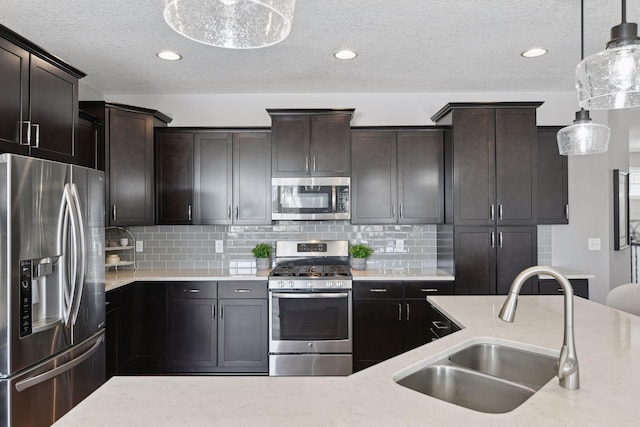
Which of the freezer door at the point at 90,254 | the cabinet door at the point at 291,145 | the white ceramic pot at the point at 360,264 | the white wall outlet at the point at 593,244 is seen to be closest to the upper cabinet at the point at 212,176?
the cabinet door at the point at 291,145

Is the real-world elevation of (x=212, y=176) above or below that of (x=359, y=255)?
above

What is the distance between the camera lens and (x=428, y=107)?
4.09m

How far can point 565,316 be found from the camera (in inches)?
46.3

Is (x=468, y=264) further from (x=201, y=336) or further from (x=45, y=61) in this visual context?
(x=45, y=61)

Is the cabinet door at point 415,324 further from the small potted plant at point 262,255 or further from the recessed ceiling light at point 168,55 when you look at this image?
the recessed ceiling light at point 168,55

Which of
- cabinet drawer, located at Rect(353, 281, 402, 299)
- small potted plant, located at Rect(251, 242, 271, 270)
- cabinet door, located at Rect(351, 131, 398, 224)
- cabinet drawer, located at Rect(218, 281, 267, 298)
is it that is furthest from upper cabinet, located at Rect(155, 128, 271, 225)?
cabinet drawer, located at Rect(353, 281, 402, 299)

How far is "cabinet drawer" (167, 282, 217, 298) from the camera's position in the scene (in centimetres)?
357

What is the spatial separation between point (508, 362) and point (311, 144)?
8.61 ft

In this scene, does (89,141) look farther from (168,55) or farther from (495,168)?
(495,168)

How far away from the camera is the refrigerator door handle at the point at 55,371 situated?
6.35ft

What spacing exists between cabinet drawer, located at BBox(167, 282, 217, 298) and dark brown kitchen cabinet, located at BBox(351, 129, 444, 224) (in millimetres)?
1468

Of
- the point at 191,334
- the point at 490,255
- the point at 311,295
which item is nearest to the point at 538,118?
the point at 490,255

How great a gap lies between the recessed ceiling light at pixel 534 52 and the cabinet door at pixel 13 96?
3.32 metres

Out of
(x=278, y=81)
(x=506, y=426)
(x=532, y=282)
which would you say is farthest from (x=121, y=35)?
(x=532, y=282)
